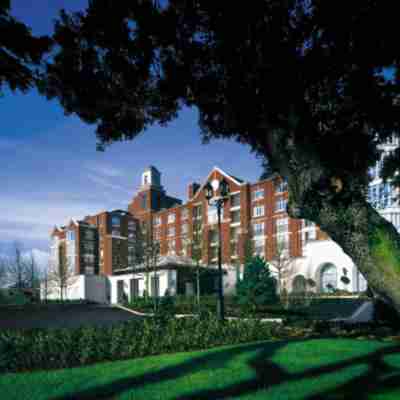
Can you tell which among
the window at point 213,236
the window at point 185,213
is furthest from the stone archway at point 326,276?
the window at point 185,213

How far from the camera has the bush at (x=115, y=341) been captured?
892cm

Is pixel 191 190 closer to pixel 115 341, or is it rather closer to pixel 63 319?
pixel 63 319

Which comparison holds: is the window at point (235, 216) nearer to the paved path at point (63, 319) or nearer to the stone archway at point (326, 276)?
the stone archway at point (326, 276)

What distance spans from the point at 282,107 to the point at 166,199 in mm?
72614

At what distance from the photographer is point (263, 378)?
7.19m

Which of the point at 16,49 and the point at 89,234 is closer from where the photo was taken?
the point at 16,49

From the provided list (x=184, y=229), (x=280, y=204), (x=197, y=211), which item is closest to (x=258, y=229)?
(x=280, y=204)

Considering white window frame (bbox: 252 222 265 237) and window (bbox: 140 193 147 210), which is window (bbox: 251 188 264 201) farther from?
window (bbox: 140 193 147 210)

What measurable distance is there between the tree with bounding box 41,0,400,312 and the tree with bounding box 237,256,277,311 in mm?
18472

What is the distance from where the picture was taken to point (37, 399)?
641 centimetres

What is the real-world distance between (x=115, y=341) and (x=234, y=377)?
12.2ft

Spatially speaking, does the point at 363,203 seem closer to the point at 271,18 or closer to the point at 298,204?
the point at 298,204

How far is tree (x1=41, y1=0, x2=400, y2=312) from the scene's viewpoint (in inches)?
223

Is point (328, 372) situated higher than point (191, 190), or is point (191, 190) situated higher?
point (191, 190)
